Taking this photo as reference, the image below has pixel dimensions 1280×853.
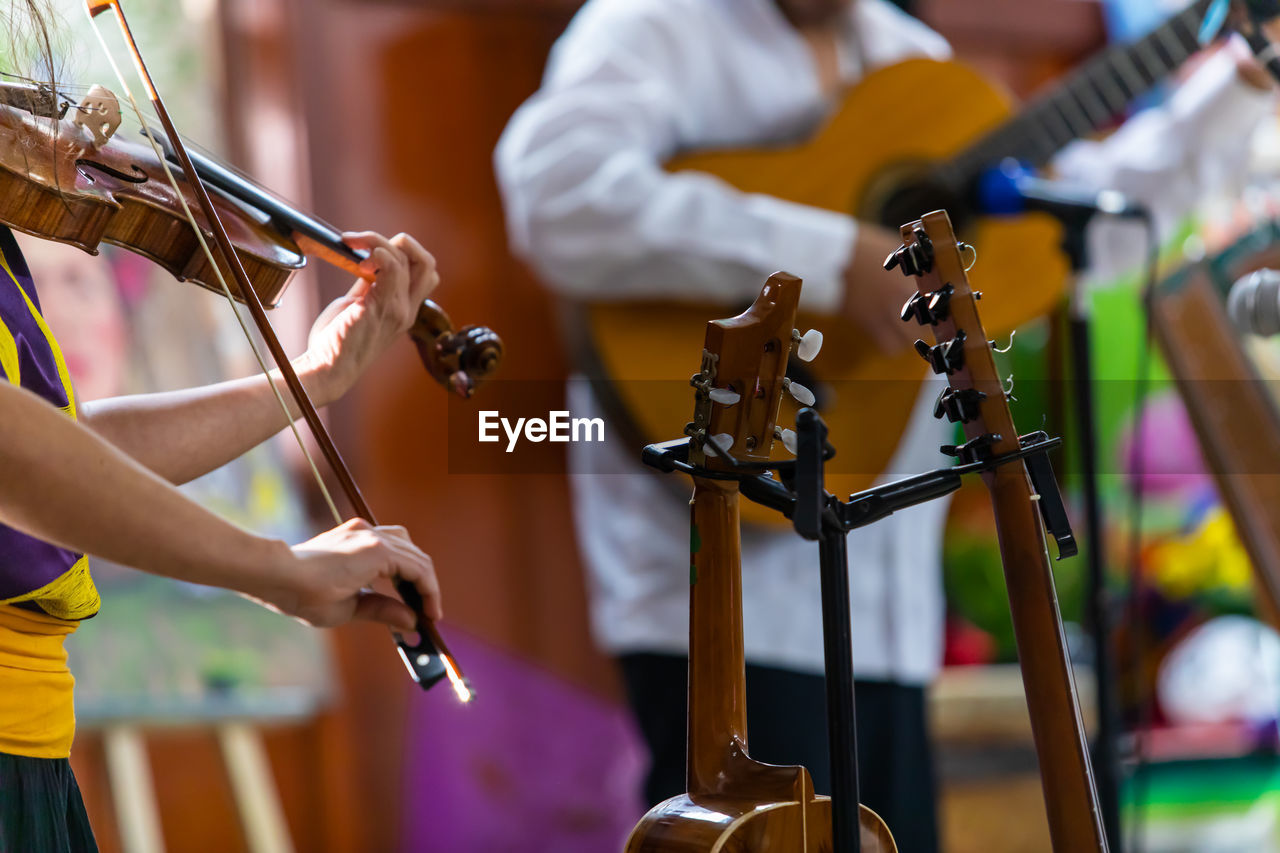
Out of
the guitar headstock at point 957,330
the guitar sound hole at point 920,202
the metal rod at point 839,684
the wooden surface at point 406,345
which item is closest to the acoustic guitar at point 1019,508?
the guitar headstock at point 957,330

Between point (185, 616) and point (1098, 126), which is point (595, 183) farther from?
point (185, 616)

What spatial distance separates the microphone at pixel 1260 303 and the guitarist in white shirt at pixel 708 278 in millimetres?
450

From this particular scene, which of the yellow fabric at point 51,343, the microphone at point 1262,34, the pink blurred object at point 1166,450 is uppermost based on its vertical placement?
the pink blurred object at point 1166,450

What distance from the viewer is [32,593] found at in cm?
61

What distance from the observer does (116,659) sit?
4.91ft

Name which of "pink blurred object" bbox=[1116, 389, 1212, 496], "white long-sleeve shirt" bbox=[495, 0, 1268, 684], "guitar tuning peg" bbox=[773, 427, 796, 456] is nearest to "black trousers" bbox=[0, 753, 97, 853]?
"guitar tuning peg" bbox=[773, 427, 796, 456]

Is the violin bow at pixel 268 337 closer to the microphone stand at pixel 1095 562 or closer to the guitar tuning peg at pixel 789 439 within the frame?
the guitar tuning peg at pixel 789 439

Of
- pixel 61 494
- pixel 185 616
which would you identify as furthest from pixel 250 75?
pixel 61 494

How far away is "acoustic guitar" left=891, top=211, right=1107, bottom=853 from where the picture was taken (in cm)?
60

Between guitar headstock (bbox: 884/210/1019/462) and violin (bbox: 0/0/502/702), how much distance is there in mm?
253

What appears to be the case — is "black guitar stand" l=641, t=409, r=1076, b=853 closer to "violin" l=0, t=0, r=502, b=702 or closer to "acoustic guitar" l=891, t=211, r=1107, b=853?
"acoustic guitar" l=891, t=211, r=1107, b=853

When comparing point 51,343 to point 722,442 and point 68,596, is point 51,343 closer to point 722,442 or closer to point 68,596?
point 68,596

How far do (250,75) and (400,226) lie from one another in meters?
0.27

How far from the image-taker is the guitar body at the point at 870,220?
1266 millimetres
